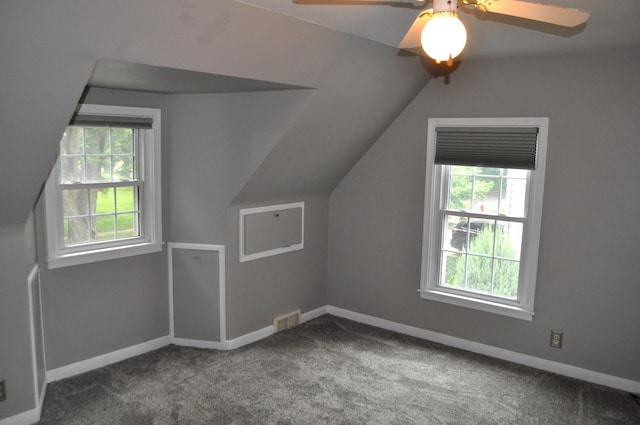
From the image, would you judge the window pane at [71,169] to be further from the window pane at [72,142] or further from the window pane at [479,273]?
the window pane at [479,273]

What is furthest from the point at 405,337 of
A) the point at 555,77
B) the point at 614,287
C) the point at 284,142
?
the point at 555,77

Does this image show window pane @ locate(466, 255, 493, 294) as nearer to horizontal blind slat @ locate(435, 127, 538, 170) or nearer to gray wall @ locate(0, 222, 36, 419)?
horizontal blind slat @ locate(435, 127, 538, 170)

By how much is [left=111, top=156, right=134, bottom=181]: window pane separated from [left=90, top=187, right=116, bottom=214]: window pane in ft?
0.41

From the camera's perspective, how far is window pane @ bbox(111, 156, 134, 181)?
397 cm

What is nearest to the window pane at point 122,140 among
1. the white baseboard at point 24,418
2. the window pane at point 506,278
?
the white baseboard at point 24,418

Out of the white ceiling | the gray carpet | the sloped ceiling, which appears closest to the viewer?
the sloped ceiling

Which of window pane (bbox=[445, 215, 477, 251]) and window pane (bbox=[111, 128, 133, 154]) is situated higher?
window pane (bbox=[111, 128, 133, 154])

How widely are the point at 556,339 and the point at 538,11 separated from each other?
2.92 meters

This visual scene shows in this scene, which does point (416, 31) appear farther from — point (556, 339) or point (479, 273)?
point (556, 339)

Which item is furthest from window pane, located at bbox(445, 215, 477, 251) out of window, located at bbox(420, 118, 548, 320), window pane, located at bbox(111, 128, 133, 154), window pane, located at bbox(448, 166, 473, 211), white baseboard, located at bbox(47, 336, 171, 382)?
window pane, located at bbox(111, 128, 133, 154)

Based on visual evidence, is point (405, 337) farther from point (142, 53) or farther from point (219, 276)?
point (142, 53)

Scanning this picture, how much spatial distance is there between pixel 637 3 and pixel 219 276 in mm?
3355

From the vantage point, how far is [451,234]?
4.47m

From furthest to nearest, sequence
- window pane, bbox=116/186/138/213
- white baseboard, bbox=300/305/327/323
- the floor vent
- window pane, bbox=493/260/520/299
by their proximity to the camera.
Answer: white baseboard, bbox=300/305/327/323 < the floor vent < window pane, bbox=493/260/520/299 < window pane, bbox=116/186/138/213
